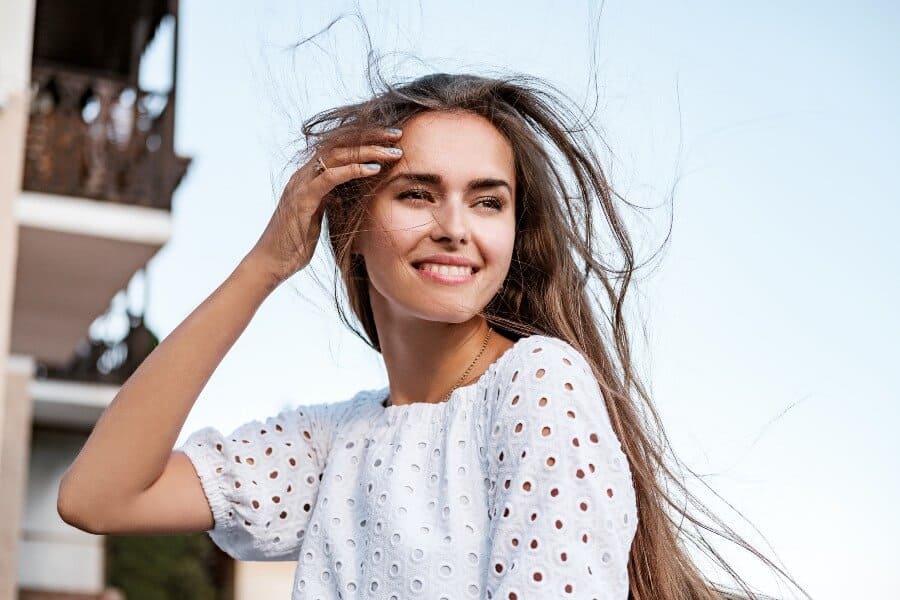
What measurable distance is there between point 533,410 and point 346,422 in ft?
1.84

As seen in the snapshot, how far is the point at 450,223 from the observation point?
7.16 feet

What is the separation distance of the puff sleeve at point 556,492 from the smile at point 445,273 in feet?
0.67

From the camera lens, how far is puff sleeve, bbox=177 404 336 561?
2.39 m

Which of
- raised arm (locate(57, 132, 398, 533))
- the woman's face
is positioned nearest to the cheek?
the woman's face

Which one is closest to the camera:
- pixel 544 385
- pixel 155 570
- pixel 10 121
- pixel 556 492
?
pixel 556 492

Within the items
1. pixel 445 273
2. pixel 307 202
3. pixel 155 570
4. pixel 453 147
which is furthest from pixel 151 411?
pixel 155 570

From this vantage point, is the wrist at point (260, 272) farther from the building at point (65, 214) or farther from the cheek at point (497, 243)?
the building at point (65, 214)

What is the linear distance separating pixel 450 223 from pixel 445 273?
8 cm

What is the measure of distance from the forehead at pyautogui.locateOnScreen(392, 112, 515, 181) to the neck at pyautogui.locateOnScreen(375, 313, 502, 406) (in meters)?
0.25

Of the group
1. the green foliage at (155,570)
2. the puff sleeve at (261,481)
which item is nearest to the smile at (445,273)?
the puff sleeve at (261,481)

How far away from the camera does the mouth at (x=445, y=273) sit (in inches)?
86.5

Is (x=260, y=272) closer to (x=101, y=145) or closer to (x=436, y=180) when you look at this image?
(x=436, y=180)

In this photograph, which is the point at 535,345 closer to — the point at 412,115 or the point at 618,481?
the point at 618,481

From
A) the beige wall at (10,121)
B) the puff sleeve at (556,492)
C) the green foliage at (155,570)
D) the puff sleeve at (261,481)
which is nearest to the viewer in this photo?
the puff sleeve at (556,492)
